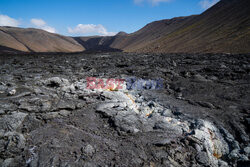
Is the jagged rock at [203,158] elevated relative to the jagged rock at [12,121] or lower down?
lower down

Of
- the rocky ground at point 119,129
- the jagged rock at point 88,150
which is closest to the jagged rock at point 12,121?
the rocky ground at point 119,129

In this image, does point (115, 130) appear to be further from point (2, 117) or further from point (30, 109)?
point (2, 117)

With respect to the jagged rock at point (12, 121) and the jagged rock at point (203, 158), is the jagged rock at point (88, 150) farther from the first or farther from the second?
the jagged rock at point (203, 158)

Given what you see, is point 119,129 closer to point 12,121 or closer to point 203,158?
point 203,158

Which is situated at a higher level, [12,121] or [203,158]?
[12,121]

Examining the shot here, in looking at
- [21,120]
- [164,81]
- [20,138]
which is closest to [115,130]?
[20,138]

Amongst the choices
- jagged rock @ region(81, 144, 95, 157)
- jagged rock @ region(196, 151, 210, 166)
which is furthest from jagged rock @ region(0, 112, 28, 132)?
jagged rock @ region(196, 151, 210, 166)

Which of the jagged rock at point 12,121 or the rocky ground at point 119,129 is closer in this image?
the rocky ground at point 119,129

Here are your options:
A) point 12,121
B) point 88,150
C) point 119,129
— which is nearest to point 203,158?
point 119,129

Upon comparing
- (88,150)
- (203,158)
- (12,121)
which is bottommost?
(203,158)

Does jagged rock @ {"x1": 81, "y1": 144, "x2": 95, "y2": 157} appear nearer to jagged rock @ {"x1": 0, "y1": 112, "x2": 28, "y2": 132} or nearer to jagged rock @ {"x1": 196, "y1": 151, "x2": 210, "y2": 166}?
jagged rock @ {"x1": 0, "y1": 112, "x2": 28, "y2": 132}

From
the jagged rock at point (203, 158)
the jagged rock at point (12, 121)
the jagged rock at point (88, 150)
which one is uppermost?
the jagged rock at point (12, 121)

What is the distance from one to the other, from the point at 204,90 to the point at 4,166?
739 cm

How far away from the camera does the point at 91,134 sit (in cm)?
392
